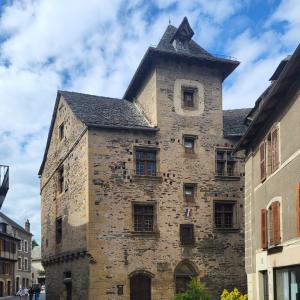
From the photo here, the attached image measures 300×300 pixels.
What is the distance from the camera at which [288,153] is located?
50.3 feet

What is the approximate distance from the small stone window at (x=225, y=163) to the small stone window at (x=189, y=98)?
299cm

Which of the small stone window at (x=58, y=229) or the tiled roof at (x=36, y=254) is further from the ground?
the small stone window at (x=58, y=229)

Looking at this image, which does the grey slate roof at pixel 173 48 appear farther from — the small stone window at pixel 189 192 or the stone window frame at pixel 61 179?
the stone window frame at pixel 61 179

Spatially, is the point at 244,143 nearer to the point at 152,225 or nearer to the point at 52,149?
the point at 152,225

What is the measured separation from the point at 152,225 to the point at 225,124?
7.83 meters

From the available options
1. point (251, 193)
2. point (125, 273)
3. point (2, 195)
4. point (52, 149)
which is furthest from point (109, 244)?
point (52, 149)

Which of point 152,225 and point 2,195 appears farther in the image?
point 152,225

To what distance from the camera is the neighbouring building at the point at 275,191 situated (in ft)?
48.1

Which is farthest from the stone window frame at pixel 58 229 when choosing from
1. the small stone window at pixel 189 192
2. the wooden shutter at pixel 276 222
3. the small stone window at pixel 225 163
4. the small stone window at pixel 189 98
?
the wooden shutter at pixel 276 222

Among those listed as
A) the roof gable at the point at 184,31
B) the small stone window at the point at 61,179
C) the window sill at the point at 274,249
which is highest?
the roof gable at the point at 184,31

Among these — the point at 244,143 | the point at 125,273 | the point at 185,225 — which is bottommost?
the point at 125,273

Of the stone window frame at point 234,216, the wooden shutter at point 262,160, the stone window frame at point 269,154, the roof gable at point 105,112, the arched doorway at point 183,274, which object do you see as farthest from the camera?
the stone window frame at point 234,216

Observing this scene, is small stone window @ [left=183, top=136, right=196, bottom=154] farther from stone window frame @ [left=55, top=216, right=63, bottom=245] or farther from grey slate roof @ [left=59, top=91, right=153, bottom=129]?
stone window frame @ [left=55, top=216, right=63, bottom=245]

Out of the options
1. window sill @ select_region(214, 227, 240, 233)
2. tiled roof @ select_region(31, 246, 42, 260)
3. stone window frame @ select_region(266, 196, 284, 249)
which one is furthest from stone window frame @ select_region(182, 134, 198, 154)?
tiled roof @ select_region(31, 246, 42, 260)
